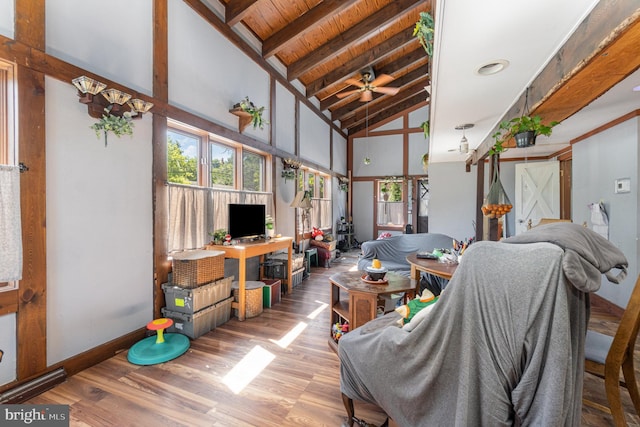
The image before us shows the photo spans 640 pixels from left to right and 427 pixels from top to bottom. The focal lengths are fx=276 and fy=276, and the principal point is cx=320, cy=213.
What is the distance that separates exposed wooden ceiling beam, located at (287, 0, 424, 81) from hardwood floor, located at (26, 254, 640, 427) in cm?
446

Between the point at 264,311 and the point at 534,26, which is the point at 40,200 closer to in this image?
the point at 264,311

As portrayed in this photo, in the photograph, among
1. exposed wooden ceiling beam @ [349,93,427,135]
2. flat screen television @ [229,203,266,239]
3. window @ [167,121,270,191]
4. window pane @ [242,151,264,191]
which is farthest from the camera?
exposed wooden ceiling beam @ [349,93,427,135]

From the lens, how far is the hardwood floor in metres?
1.70

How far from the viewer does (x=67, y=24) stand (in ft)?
6.88

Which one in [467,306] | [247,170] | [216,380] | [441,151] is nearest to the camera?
[467,306]

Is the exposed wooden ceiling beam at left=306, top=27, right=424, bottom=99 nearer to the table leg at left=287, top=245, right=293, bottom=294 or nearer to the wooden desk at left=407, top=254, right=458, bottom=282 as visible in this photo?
the table leg at left=287, top=245, right=293, bottom=294

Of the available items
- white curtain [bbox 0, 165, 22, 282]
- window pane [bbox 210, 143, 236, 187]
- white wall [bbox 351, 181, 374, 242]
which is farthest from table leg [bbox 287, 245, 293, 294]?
white wall [bbox 351, 181, 374, 242]

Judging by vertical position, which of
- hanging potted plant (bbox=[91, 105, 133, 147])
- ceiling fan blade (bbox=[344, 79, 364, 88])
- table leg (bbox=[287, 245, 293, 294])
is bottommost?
table leg (bbox=[287, 245, 293, 294])

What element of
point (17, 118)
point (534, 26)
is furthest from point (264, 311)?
point (534, 26)

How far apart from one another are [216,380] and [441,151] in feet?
17.2

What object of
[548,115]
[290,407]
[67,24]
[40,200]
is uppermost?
[67,24]

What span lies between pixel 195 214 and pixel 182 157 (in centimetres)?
68

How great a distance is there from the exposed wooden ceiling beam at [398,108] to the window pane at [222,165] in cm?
566

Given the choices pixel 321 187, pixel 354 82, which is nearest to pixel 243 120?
pixel 354 82
